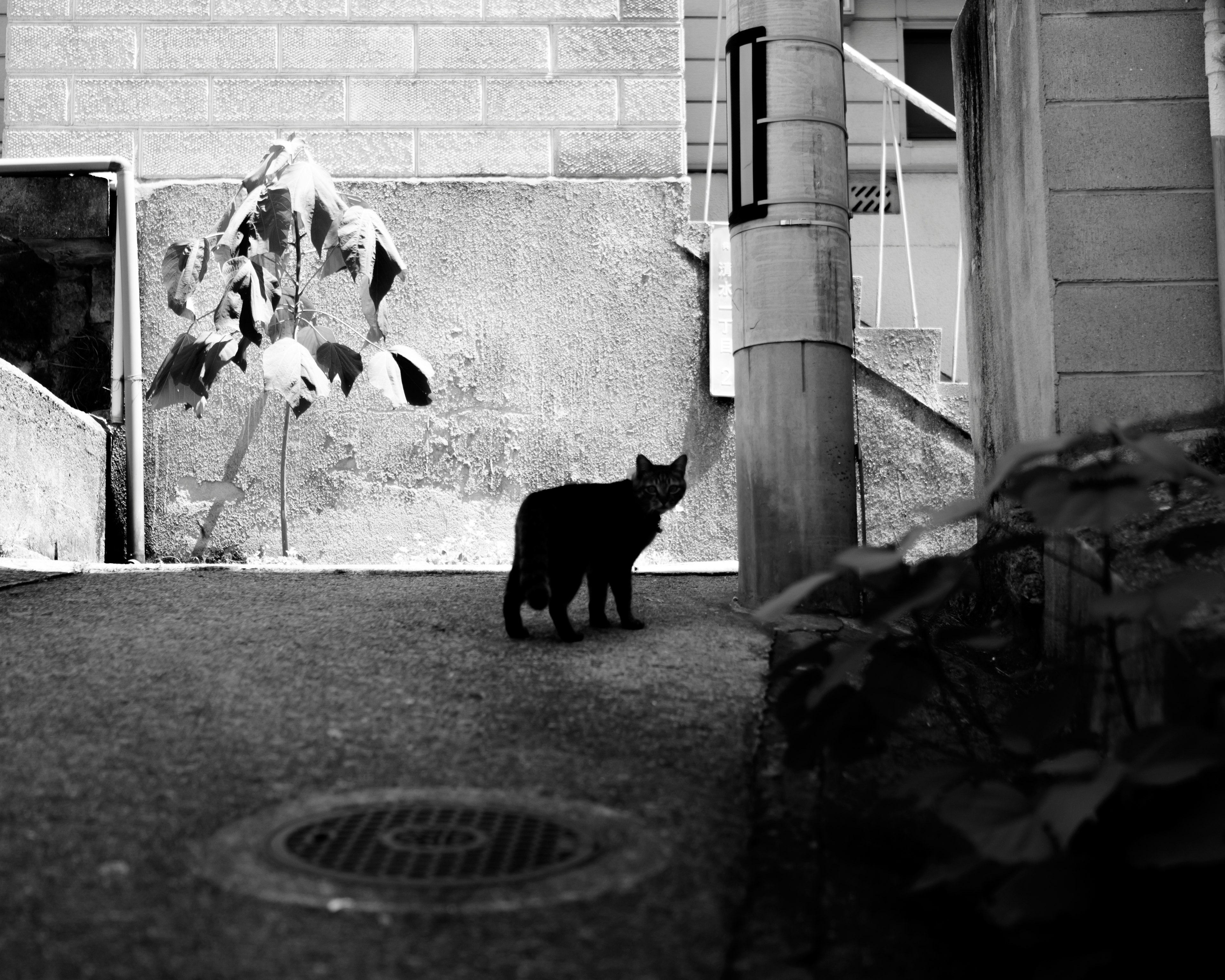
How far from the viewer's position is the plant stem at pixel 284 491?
6.66 m

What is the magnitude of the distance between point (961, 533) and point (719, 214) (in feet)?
12.7

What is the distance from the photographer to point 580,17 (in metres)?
7.23

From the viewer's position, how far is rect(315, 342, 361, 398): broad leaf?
6547 mm

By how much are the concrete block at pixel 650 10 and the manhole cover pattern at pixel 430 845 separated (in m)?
5.54

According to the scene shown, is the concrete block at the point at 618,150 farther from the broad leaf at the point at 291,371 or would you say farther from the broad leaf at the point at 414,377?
the broad leaf at the point at 291,371

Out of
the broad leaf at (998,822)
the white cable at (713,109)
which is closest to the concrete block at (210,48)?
the white cable at (713,109)

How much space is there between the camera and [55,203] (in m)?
7.21

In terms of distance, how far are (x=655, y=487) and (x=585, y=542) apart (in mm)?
455

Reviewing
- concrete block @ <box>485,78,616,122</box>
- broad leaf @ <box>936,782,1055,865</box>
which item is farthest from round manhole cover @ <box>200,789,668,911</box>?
concrete block @ <box>485,78,616,122</box>

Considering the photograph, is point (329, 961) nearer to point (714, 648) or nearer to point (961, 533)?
point (714, 648)

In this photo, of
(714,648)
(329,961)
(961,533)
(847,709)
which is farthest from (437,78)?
(329,961)

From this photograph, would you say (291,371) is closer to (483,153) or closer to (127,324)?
(127,324)

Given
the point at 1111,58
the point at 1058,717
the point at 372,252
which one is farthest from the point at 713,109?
the point at 1058,717

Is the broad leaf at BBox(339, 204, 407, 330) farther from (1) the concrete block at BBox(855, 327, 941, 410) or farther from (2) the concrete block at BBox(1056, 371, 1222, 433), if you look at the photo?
(2) the concrete block at BBox(1056, 371, 1222, 433)
